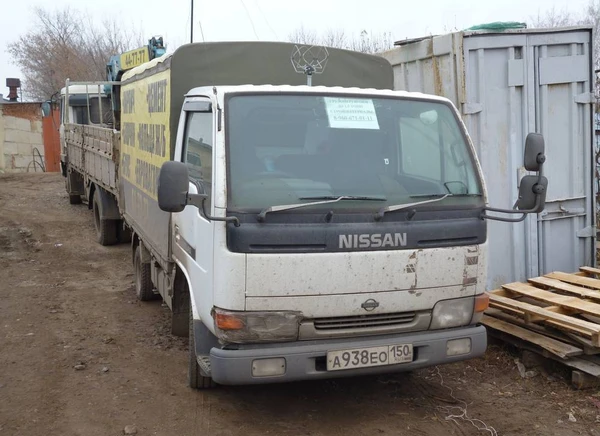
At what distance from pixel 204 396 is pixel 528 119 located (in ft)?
12.4

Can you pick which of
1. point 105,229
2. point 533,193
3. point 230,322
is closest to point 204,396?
point 230,322

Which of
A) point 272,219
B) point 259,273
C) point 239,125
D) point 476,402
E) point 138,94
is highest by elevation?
point 138,94

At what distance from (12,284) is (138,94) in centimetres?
327

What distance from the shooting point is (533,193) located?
4180 millimetres

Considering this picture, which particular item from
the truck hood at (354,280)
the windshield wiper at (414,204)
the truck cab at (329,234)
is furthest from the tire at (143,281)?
the windshield wiper at (414,204)

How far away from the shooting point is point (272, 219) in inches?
153

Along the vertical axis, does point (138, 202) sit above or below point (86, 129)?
below

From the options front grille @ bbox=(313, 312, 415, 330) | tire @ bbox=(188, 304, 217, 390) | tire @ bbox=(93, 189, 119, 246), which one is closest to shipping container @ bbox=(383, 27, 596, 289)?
front grille @ bbox=(313, 312, 415, 330)

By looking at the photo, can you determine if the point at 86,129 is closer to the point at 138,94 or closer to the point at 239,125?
the point at 138,94

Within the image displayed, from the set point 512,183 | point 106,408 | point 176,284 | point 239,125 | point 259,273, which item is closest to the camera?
Result: point 259,273

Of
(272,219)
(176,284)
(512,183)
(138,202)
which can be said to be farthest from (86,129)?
(272,219)

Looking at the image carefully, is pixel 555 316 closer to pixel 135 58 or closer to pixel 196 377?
pixel 196 377

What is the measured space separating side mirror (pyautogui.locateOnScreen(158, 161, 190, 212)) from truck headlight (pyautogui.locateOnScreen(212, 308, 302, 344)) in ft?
2.19

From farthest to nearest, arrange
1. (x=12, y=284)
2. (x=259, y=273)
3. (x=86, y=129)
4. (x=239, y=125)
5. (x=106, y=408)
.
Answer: (x=86, y=129) < (x=12, y=284) < (x=106, y=408) < (x=239, y=125) < (x=259, y=273)
